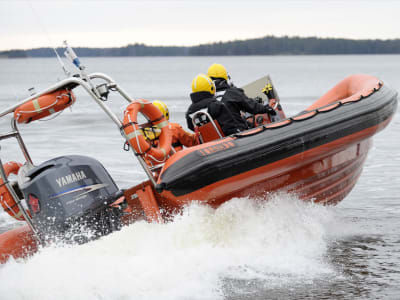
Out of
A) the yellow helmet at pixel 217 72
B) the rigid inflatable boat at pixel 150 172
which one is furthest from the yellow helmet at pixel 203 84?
the rigid inflatable boat at pixel 150 172

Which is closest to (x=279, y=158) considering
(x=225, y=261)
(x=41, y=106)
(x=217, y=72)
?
(x=225, y=261)

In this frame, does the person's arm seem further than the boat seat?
Yes

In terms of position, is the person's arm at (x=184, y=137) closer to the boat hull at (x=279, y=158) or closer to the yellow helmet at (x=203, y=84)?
the yellow helmet at (x=203, y=84)

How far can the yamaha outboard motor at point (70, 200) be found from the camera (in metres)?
3.98

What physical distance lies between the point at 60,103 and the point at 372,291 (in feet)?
8.31

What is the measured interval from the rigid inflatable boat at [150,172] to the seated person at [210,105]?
54 cm

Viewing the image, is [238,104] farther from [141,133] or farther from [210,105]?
[141,133]

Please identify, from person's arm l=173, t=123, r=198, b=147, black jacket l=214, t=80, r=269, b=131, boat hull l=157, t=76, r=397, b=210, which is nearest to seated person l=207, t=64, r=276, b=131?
black jacket l=214, t=80, r=269, b=131

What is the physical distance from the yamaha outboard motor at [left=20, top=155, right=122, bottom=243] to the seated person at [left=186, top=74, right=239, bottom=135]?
1134mm

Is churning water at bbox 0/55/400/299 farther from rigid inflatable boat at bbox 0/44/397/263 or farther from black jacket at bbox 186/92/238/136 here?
black jacket at bbox 186/92/238/136

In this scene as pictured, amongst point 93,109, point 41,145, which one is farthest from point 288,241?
point 93,109

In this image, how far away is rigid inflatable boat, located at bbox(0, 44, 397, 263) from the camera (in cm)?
396

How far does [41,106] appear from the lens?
13.4 ft

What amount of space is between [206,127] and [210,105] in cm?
19
